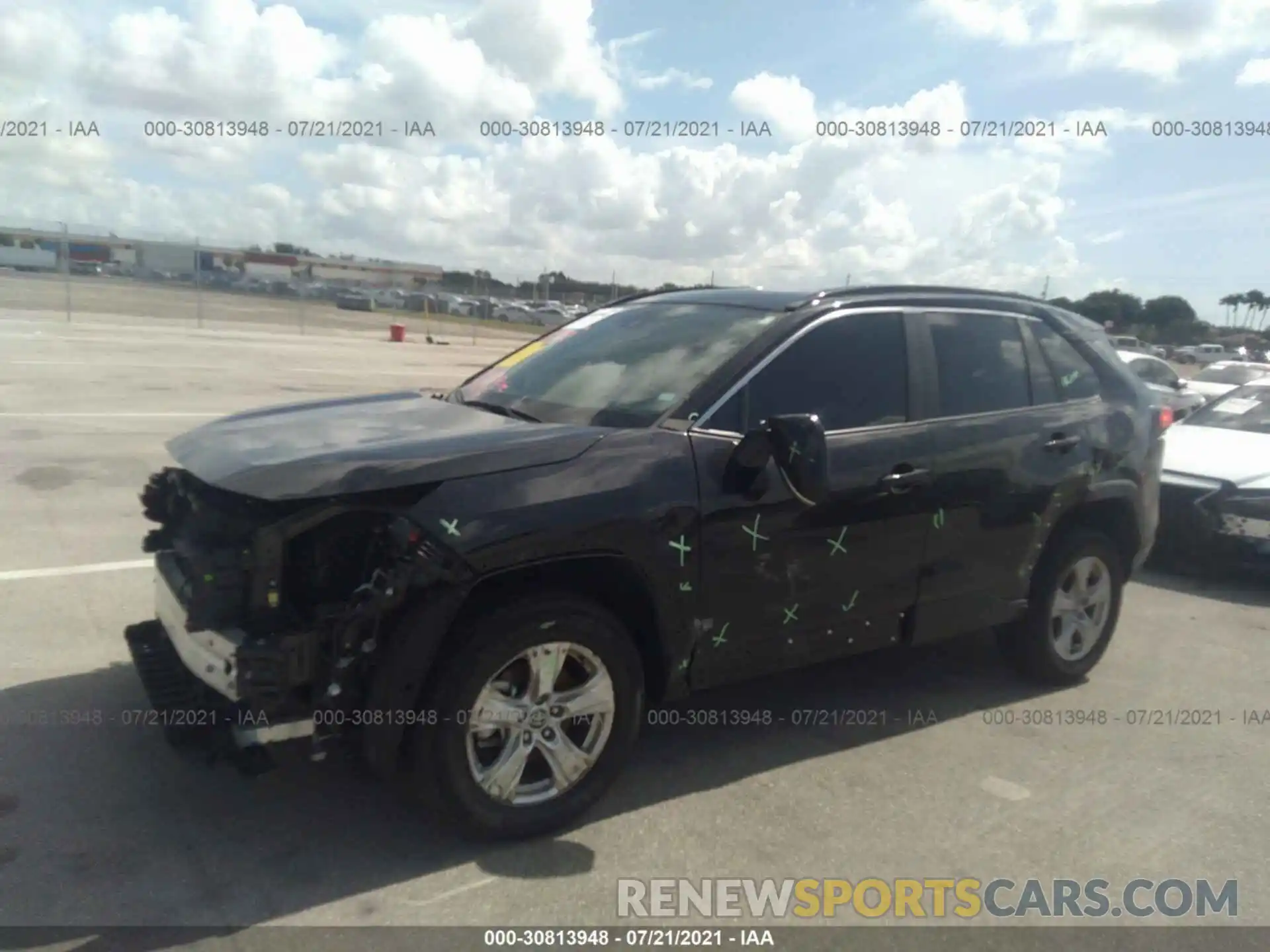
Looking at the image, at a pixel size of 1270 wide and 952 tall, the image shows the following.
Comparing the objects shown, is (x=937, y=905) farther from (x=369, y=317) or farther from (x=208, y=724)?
(x=369, y=317)

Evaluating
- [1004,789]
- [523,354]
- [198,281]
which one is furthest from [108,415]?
[198,281]

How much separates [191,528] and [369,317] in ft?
137

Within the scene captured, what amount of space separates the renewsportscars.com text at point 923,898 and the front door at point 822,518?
818 mm

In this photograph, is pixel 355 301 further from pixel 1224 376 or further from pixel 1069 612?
pixel 1069 612

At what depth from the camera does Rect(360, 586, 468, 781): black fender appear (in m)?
3.24

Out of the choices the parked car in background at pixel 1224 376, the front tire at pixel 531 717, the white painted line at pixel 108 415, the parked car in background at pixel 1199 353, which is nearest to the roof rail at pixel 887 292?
the front tire at pixel 531 717

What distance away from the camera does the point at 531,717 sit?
3.56 metres

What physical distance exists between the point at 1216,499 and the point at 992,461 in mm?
4177

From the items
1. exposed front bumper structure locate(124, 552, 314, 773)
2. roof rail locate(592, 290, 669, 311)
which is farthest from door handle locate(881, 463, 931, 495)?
exposed front bumper structure locate(124, 552, 314, 773)

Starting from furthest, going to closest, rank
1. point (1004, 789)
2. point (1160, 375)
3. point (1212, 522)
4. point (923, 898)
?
point (1160, 375)
point (1212, 522)
point (1004, 789)
point (923, 898)

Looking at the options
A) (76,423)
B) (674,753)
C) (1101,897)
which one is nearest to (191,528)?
(674,753)

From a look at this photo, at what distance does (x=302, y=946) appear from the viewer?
9.94ft

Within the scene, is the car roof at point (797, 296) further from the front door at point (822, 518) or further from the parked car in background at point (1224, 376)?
the parked car in background at point (1224, 376)

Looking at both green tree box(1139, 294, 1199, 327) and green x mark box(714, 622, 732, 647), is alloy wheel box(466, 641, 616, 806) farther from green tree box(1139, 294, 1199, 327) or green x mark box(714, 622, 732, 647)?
green tree box(1139, 294, 1199, 327)
